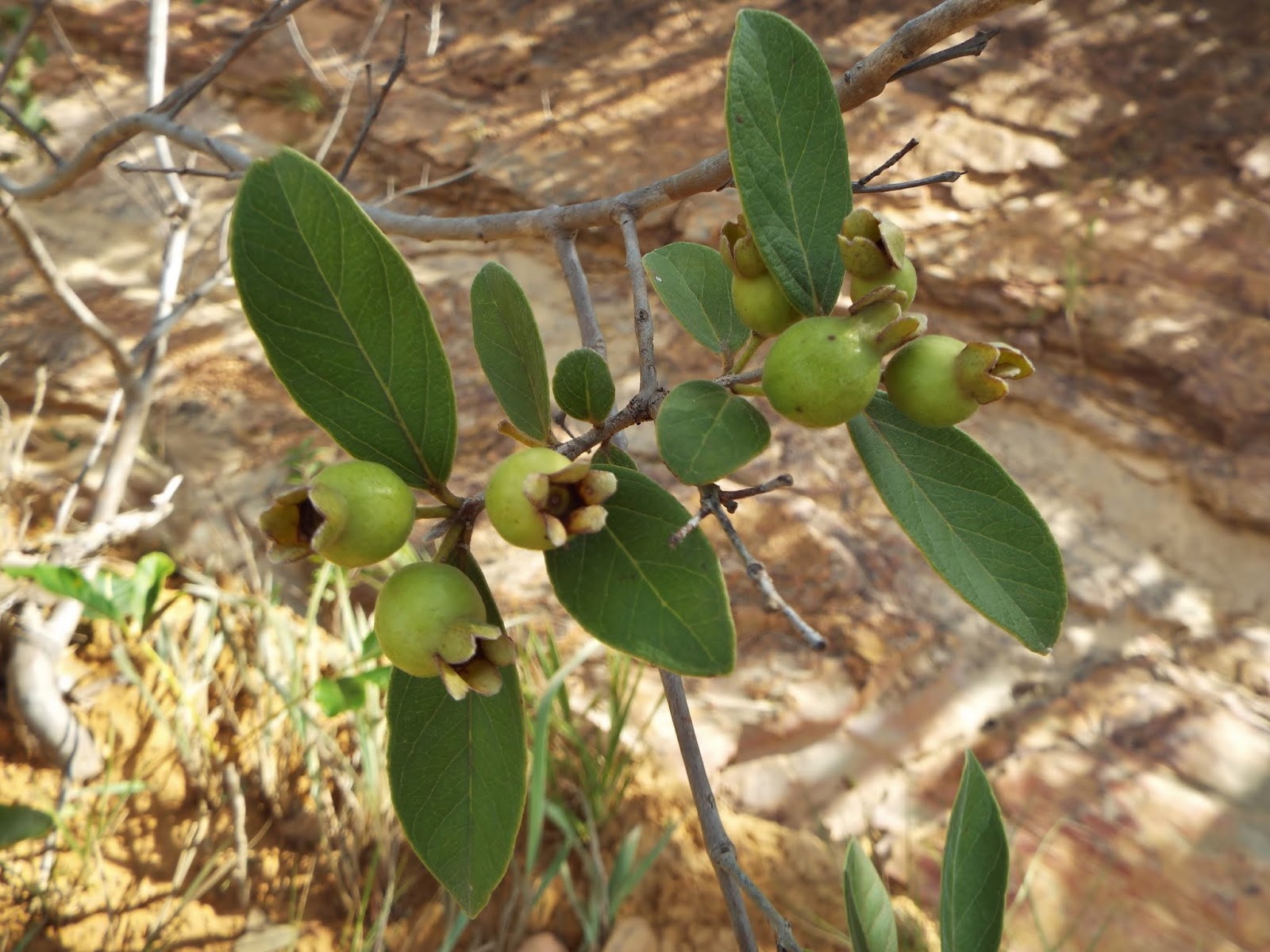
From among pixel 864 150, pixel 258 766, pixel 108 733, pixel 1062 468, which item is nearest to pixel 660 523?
pixel 258 766

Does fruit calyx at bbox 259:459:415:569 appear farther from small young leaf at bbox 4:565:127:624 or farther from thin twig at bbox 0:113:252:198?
small young leaf at bbox 4:565:127:624

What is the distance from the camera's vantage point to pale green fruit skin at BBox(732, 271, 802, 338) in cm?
67

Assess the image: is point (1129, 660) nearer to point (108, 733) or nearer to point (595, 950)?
point (595, 950)

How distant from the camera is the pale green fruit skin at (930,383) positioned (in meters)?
0.58

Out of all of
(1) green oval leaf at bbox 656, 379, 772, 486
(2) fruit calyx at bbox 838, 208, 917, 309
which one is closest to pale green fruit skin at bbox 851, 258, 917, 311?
(2) fruit calyx at bbox 838, 208, 917, 309

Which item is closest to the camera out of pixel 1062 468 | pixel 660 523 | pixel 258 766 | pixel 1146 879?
pixel 660 523

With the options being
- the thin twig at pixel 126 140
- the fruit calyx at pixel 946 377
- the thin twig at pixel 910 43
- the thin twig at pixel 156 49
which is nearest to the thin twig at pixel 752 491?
the fruit calyx at pixel 946 377

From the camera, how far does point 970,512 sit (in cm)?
66

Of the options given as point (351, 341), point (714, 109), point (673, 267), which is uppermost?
point (351, 341)

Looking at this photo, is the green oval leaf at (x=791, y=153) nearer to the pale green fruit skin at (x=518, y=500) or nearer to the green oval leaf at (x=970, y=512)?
the green oval leaf at (x=970, y=512)

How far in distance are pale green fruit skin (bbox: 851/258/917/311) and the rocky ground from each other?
1.92 meters

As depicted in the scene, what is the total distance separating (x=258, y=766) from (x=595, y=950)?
1072mm

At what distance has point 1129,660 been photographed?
112 inches

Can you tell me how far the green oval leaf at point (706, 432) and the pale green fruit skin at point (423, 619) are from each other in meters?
0.16
